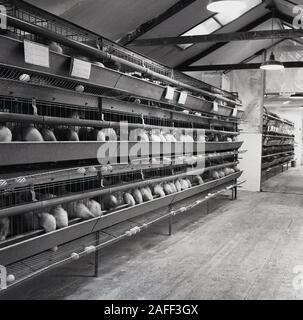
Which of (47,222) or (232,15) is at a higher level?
(232,15)

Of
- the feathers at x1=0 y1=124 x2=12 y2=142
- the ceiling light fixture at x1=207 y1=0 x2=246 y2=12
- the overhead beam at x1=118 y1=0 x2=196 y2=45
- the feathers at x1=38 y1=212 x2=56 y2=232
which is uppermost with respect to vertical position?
the overhead beam at x1=118 y1=0 x2=196 y2=45

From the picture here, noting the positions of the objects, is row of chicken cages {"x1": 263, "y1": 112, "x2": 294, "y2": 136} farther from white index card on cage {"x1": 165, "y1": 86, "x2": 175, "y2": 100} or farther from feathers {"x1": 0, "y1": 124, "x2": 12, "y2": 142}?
feathers {"x1": 0, "y1": 124, "x2": 12, "y2": 142}

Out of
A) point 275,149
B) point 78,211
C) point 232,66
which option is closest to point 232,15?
point 232,66

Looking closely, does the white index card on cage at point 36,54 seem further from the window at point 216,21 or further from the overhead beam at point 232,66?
the overhead beam at point 232,66

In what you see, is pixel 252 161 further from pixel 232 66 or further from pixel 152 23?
pixel 152 23

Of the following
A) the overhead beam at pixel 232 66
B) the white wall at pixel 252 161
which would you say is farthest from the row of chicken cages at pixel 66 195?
the white wall at pixel 252 161

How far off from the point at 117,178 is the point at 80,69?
1.60 meters

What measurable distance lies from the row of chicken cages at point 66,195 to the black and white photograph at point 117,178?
0.04 feet

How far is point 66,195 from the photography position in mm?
3105

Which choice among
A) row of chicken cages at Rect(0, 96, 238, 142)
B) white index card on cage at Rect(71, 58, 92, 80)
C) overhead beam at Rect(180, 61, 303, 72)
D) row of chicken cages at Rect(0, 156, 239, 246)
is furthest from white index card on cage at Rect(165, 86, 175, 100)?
overhead beam at Rect(180, 61, 303, 72)

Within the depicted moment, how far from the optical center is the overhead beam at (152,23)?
6406 millimetres

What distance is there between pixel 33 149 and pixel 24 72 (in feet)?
1.83

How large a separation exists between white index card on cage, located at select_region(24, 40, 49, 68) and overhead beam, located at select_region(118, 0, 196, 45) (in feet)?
13.3

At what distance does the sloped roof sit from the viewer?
5.15 metres
